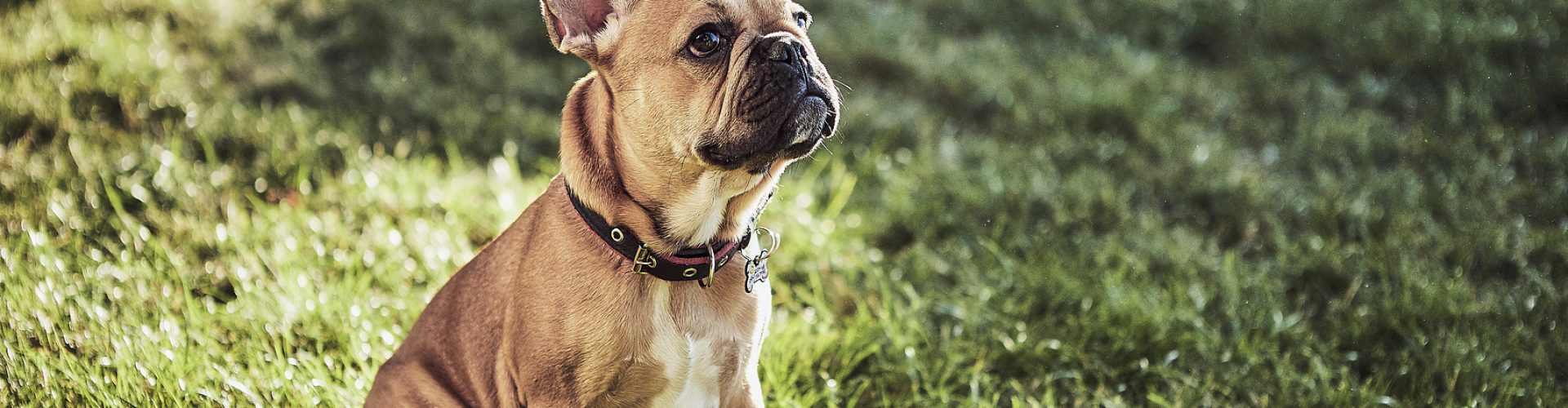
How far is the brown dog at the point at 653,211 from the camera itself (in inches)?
105

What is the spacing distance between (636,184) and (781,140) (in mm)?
398

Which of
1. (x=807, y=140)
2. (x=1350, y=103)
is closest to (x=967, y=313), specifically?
(x=807, y=140)

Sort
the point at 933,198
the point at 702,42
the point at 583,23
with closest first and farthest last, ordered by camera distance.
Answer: the point at 702,42
the point at 583,23
the point at 933,198

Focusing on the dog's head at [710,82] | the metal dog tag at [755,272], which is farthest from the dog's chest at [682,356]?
the dog's head at [710,82]

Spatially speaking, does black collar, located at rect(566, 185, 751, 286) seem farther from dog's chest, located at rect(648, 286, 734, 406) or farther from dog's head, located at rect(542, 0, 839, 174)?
dog's head, located at rect(542, 0, 839, 174)

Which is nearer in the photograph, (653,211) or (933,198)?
(653,211)

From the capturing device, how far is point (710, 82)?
2713mm

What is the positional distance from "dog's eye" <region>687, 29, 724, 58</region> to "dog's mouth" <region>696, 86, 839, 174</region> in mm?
243

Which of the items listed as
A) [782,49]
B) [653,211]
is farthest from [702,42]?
[653,211]

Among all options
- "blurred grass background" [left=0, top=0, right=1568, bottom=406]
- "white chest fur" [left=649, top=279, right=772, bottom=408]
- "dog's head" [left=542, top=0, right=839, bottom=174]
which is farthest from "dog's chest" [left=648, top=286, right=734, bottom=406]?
"blurred grass background" [left=0, top=0, right=1568, bottom=406]

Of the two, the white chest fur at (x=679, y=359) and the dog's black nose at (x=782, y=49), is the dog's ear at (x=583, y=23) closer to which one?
the dog's black nose at (x=782, y=49)

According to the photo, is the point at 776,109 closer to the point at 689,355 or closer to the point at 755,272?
the point at 755,272

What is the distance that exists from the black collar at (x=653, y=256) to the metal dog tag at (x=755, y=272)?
0.08 feet

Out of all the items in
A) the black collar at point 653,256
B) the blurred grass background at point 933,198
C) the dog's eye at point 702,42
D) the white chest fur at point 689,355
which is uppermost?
the dog's eye at point 702,42
